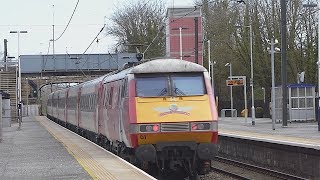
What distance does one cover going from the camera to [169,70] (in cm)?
1639

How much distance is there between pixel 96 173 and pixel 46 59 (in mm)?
63052

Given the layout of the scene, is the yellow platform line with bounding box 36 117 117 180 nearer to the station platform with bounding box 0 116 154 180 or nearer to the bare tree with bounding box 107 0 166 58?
the station platform with bounding box 0 116 154 180

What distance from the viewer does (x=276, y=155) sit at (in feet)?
68.1

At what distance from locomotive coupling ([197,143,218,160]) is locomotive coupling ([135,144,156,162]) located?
3.60 feet

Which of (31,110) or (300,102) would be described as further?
(31,110)

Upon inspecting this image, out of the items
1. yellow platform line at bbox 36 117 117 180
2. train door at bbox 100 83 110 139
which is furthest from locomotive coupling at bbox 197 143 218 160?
train door at bbox 100 83 110 139

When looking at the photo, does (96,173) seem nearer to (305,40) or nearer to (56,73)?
(305,40)

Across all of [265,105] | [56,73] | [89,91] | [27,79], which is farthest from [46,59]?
[89,91]

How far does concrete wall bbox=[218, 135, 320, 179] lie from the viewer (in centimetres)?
1780

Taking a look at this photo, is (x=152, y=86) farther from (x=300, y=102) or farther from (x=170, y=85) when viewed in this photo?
(x=300, y=102)

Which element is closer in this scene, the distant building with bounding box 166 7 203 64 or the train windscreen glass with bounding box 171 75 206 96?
the train windscreen glass with bounding box 171 75 206 96

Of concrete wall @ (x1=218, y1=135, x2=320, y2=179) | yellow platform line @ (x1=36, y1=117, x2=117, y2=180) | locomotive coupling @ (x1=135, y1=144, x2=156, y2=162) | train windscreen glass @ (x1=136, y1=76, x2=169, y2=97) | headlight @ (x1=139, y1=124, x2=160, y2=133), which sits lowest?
concrete wall @ (x1=218, y1=135, x2=320, y2=179)

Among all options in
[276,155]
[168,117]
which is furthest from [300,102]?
[168,117]

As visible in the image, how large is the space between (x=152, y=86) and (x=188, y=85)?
2.93 ft
